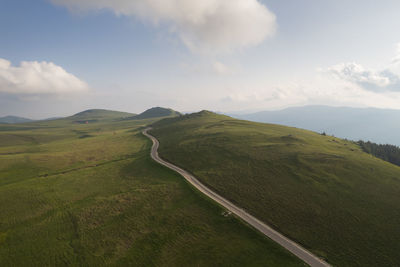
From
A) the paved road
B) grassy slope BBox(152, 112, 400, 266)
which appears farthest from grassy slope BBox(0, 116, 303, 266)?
grassy slope BBox(152, 112, 400, 266)

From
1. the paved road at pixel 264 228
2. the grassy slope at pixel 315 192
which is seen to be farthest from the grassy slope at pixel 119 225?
the grassy slope at pixel 315 192

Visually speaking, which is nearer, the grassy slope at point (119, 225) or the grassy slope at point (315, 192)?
the grassy slope at point (119, 225)

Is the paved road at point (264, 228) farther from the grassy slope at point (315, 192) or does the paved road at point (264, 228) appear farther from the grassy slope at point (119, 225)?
the grassy slope at point (119, 225)

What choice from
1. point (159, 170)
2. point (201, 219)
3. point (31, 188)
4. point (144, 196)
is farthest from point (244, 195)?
point (31, 188)

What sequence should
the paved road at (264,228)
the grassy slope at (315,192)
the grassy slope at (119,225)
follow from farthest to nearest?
the grassy slope at (315,192), the grassy slope at (119,225), the paved road at (264,228)

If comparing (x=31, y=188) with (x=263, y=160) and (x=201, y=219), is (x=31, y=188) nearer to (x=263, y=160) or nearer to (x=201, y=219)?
(x=201, y=219)

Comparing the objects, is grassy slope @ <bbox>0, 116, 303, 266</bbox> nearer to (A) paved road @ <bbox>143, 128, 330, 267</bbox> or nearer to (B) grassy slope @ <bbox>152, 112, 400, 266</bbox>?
(A) paved road @ <bbox>143, 128, 330, 267</bbox>
